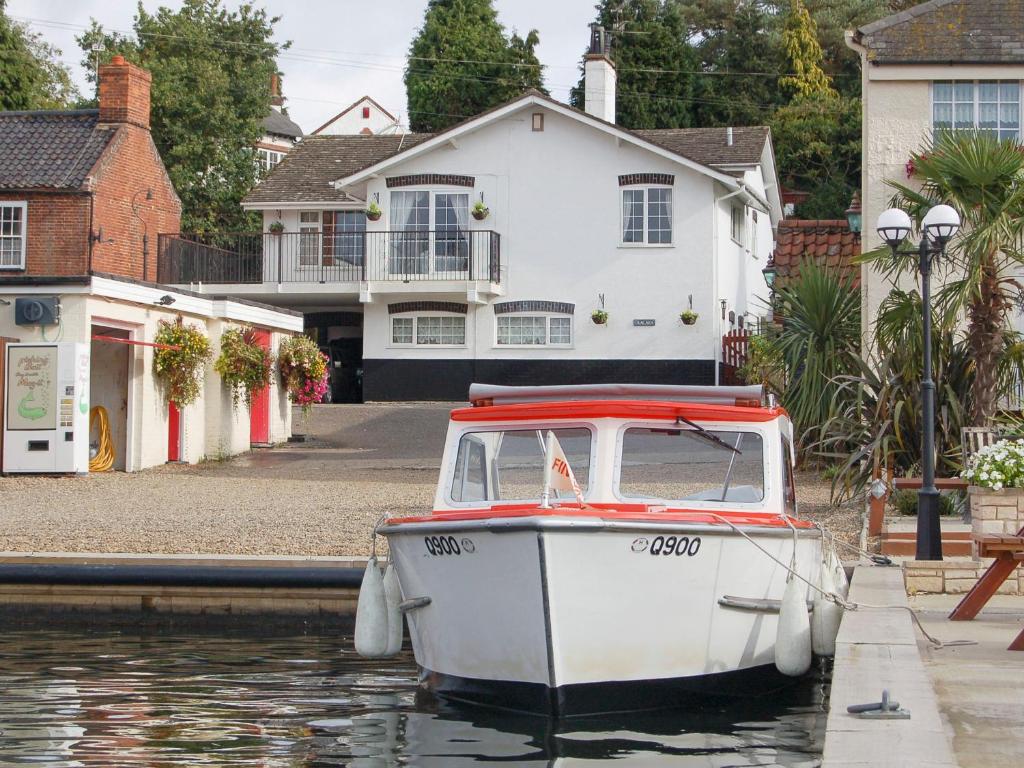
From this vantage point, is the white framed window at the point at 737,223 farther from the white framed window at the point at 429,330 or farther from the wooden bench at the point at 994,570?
the wooden bench at the point at 994,570

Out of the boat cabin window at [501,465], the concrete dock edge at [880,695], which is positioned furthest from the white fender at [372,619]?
the concrete dock edge at [880,695]

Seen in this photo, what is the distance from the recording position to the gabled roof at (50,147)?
33.3 meters

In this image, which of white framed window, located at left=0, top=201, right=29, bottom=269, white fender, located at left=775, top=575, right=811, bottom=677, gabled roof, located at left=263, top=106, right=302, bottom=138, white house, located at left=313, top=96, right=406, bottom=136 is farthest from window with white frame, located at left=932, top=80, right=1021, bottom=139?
gabled roof, located at left=263, top=106, right=302, bottom=138

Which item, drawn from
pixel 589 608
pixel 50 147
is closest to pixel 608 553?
pixel 589 608

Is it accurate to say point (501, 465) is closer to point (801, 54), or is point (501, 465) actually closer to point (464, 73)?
point (801, 54)

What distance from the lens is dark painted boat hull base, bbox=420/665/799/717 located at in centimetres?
909

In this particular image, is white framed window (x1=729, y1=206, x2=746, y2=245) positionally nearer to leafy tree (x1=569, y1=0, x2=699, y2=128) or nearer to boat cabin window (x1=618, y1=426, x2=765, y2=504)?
leafy tree (x1=569, y1=0, x2=699, y2=128)

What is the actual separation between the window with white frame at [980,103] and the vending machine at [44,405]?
13950 mm

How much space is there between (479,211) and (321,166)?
656 cm

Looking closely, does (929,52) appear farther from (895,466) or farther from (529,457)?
(529,457)

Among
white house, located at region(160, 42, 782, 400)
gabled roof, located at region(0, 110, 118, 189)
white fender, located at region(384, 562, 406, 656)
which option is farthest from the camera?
white house, located at region(160, 42, 782, 400)

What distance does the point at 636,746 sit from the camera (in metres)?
8.82

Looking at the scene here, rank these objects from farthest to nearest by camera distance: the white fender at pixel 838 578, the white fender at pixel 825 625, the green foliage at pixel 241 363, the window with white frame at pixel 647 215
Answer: the window with white frame at pixel 647 215 → the green foliage at pixel 241 363 → the white fender at pixel 838 578 → the white fender at pixel 825 625

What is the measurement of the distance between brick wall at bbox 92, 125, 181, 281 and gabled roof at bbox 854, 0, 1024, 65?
718 inches
